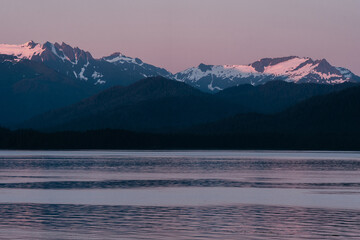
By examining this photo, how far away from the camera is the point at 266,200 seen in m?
68.9

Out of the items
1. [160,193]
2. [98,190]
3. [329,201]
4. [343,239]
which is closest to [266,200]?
[329,201]

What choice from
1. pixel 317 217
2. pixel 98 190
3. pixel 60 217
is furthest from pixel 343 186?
pixel 60 217

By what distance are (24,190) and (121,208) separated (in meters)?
21.2

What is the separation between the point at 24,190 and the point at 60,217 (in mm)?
25656

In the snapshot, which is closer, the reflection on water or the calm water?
the reflection on water

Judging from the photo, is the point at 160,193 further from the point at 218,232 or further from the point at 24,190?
the point at 218,232

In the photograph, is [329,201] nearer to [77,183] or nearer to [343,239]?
[343,239]

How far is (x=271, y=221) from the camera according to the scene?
52938 mm

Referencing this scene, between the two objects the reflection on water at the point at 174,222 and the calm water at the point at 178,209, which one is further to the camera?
the calm water at the point at 178,209

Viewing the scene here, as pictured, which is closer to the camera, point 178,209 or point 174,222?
point 174,222

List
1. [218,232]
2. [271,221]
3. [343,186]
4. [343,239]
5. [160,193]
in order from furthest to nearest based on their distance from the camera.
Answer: [343,186] < [160,193] < [271,221] < [218,232] < [343,239]

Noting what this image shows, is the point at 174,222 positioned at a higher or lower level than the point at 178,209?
lower

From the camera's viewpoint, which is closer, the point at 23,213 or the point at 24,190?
the point at 23,213

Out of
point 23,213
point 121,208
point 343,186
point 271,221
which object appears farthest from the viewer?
point 343,186
